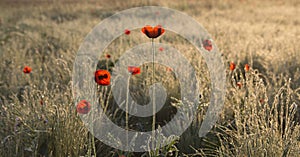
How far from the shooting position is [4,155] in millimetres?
2242

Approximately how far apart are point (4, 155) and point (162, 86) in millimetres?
1394

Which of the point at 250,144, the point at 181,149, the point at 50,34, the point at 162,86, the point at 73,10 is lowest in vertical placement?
the point at 181,149

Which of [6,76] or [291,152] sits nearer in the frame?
[291,152]

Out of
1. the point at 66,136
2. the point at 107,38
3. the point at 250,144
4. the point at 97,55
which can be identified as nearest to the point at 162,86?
the point at 66,136

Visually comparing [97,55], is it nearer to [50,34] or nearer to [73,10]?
[50,34]

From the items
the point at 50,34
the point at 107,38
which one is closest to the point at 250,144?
the point at 107,38

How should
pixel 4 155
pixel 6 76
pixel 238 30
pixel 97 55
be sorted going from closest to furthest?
pixel 4 155, pixel 6 76, pixel 97 55, pixel 238 30

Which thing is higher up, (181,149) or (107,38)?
(107,38)

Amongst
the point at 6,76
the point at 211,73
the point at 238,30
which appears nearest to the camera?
the point at 211,73

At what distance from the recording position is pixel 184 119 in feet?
8.23

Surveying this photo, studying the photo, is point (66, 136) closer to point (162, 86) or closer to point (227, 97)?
point (162, 86)

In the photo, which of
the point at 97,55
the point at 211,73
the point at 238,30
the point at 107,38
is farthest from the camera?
the point at 238,30

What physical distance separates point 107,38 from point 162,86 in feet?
10.6

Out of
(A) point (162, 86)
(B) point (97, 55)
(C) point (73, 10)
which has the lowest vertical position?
(A) point (162, 86)
